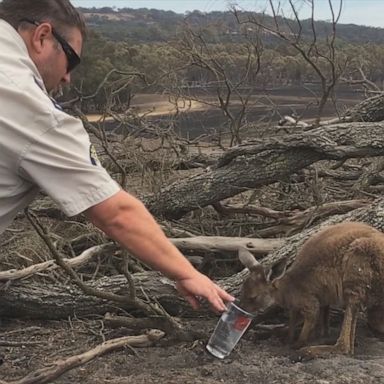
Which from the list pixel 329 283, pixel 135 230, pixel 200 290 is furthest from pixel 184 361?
pixel 135 230

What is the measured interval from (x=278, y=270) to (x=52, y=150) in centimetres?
284

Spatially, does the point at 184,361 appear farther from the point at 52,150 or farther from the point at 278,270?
the point at 52,150

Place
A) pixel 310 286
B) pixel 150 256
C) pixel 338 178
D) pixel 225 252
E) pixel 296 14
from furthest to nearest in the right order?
1. pixel 296 14
2. pixel 338 178
3. pixel 225 252
4. pixel 310 286
5. pixel 150 256

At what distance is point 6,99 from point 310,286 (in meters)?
2.87

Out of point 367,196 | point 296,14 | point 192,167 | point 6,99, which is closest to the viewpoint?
point 6,99

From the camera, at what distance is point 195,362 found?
4480mm

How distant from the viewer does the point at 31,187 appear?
2.49m

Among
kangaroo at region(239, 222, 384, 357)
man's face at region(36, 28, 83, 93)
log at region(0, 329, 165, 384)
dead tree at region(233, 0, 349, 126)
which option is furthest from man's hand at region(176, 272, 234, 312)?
dead tree at region(233, 0, 349, 126)

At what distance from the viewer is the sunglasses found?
8.40 feet

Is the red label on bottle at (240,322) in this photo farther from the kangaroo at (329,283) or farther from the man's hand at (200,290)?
the kangaroo at (329,283)

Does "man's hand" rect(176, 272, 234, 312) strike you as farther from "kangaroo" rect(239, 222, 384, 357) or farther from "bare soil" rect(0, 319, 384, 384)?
"kangaroo" rect(239, 222, 384, 357)

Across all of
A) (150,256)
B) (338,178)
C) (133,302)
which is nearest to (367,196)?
(338,178)

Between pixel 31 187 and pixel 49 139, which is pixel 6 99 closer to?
pixel 49 139

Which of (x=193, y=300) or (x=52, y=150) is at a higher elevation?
(x=52, y=150)
